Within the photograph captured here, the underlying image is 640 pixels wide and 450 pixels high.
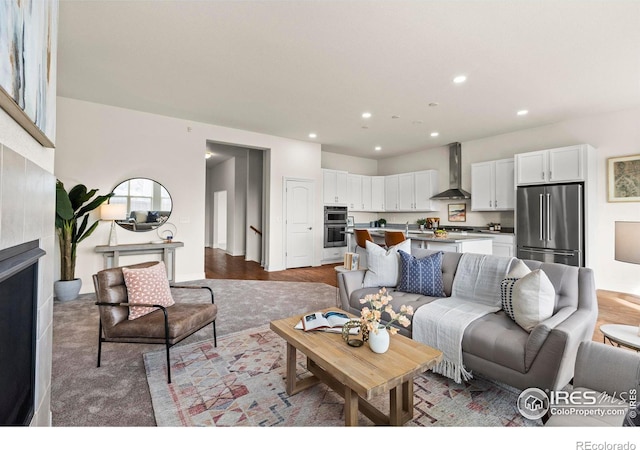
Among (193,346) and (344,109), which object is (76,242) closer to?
(193,346)

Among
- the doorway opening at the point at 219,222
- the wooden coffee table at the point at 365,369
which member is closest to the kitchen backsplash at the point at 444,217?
the doorway opening at the point at 219,222

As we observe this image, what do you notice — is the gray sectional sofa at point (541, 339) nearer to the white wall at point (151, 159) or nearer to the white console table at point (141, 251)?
the white console table at point (141, 251)

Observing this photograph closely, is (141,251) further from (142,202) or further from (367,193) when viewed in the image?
(367,193)

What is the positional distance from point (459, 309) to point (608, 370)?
Answer: 1.04 metres

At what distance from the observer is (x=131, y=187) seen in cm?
475

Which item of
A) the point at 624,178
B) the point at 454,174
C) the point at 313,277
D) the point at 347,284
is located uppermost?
the point at 454,174

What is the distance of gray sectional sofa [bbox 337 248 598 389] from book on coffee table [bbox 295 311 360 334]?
1.96 ft

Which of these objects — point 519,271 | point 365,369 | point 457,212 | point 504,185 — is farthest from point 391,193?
point 365,369

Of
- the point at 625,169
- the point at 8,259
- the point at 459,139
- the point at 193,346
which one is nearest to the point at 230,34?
the point at 8,259

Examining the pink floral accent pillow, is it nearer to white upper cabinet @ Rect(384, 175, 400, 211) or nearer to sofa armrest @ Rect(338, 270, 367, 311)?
sofa armrest @ Rect(338, 270, 367, 311)

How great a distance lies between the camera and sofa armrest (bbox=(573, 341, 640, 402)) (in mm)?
1188

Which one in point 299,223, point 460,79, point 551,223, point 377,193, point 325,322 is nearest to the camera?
point 325,322

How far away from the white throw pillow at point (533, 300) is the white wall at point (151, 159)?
4830 millimetres

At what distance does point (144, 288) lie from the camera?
2.38 metres
